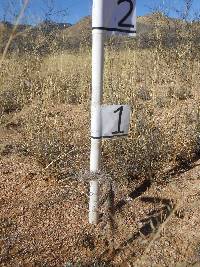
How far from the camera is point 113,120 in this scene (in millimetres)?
2238

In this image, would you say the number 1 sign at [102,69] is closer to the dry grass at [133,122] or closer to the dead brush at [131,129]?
the dead brush at [131,129]

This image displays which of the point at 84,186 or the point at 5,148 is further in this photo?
the point at 5,148

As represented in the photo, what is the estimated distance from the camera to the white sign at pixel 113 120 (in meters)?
2.21

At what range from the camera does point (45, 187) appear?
9.55 ft

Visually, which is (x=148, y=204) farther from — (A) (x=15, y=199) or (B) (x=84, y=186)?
(A) (x=15, y=199)

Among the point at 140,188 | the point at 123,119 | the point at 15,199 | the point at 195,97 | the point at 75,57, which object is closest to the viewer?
the point at 123,119

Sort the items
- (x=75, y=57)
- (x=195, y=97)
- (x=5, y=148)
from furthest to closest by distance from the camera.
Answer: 1. (x=75, y=57)
2. (x=195, y=97)
3. (x=5, y=148)

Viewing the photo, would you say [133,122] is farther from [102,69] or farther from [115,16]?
[115,16]

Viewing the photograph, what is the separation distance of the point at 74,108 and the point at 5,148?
4.47 feet

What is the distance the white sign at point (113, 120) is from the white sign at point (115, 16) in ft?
1.23

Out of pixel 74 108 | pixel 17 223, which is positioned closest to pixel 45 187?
pixel 17 223

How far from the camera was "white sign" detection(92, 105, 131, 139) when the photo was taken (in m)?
2.21

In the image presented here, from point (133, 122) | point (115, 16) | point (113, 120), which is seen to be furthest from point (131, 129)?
point (115, 16)

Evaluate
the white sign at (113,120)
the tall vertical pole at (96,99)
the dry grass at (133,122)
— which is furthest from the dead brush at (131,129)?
the white sign at (113,120)
